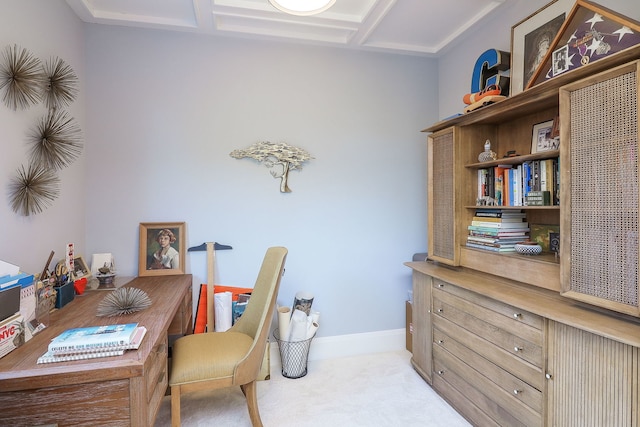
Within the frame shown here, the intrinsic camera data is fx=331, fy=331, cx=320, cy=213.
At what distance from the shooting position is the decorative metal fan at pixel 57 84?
1.90 m

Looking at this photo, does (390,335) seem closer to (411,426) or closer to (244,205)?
(411,426)

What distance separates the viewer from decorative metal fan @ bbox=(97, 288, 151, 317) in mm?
1579

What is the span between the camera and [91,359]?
1153mm

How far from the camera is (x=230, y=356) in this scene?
1.71 meters

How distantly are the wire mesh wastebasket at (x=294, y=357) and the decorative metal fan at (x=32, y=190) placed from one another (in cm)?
173

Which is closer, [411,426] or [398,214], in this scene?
[411,426]

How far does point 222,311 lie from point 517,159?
84.6 inches

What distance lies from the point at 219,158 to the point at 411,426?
2.20 metres

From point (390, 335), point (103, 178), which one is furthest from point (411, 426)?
point (103, 178)

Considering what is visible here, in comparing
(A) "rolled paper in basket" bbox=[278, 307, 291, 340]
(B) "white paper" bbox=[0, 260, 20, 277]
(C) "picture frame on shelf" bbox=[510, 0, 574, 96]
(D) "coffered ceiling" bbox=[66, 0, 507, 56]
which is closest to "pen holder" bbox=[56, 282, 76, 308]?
(B) "white paper" bbox=[0, 260, 20, 277]

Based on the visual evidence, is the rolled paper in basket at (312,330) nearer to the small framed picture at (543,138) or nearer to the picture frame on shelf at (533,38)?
the small framed picture at (543,138)

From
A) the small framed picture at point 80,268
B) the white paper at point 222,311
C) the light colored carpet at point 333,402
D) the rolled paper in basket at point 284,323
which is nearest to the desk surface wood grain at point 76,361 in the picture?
the small framed picture at point 80,268

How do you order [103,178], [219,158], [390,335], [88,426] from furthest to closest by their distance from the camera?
[390,335] → [219,158] → [103,178] → [88,426]

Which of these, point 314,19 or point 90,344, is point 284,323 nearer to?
point 90,344
